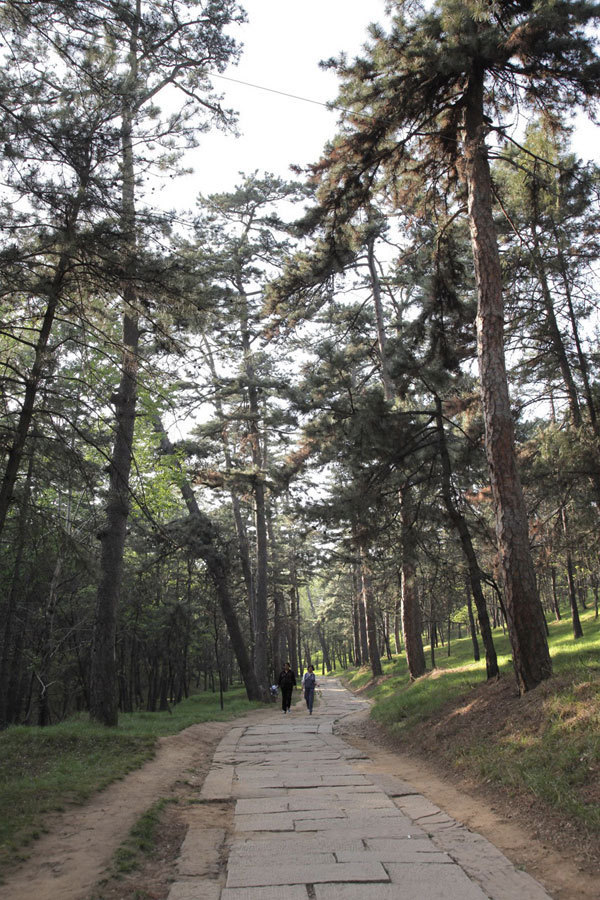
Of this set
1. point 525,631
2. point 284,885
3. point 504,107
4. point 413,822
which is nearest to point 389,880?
point 284,885

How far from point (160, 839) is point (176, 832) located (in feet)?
0.82

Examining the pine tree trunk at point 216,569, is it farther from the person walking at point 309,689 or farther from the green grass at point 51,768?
the green grass at point 51,768

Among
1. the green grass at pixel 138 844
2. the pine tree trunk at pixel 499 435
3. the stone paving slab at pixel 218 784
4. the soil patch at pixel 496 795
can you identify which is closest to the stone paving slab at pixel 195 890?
the green grass at pixel 138 844

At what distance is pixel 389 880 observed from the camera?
3959 mm

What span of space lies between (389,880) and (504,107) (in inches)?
442

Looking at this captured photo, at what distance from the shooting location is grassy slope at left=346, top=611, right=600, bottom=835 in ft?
17.4

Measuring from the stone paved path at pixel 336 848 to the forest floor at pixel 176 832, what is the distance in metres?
0.18

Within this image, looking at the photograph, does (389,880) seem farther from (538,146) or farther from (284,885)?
(538,146)

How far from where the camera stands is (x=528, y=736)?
22.2ft

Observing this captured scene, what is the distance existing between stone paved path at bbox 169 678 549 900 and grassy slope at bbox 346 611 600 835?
89 cm

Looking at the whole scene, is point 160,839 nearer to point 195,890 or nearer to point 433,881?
point 195,890

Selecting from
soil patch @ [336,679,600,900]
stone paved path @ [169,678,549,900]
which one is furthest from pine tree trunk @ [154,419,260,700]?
stone paved path @ [169,678,549,900]

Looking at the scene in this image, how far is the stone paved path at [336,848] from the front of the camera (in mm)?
3838

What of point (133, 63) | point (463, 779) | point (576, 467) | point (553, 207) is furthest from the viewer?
point (576, 467)
